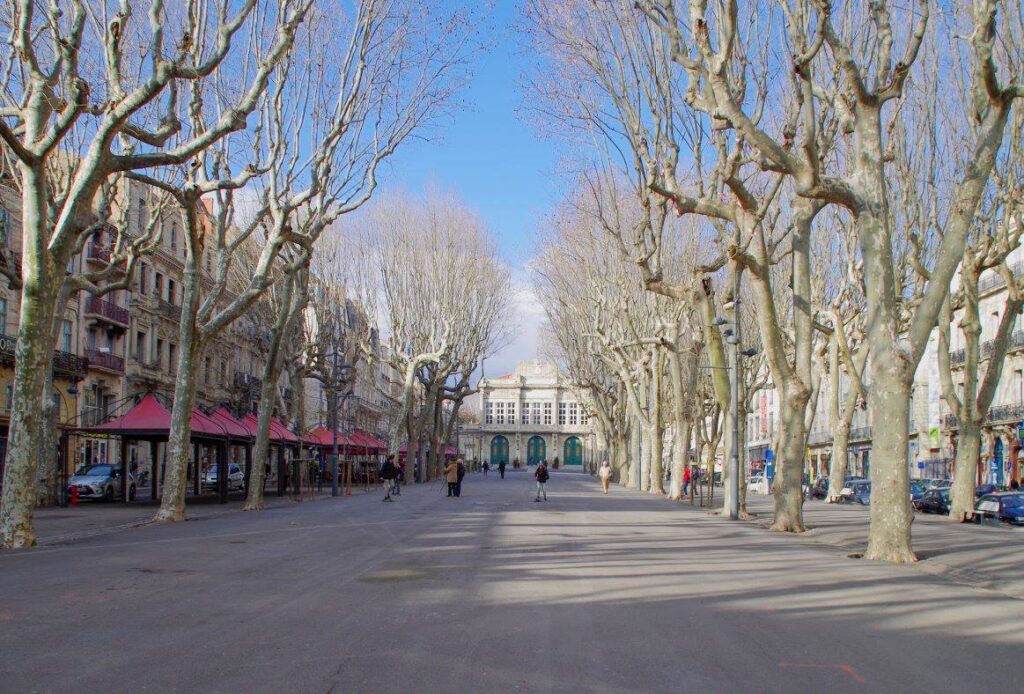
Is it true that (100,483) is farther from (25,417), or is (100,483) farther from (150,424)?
(25,417)

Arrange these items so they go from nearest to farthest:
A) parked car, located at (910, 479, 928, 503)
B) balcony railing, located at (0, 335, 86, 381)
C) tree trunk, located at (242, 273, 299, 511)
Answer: tree trunk, located at (242, 273, 299, 511)
balcony railing, located at (0, 335, 86, 381)
parked car, located at (910, 479, 928, 503)

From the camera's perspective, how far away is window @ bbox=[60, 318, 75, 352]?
39031 millimetres

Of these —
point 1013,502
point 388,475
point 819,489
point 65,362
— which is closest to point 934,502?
point 1013,502

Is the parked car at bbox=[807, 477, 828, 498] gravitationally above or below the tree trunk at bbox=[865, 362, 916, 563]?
below

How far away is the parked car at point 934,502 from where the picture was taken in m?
32.5

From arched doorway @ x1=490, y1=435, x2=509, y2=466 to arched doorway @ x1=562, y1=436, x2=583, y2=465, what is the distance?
7426 millimetres

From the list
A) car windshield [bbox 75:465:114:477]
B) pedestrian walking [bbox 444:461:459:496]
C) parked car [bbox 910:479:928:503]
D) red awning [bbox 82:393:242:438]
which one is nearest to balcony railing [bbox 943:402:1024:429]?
parked car [bbox 910:479:928:503]

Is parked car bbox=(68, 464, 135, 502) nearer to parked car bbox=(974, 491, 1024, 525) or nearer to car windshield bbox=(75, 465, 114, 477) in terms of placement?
car windshield bbox=(75, 465, 114, 477)

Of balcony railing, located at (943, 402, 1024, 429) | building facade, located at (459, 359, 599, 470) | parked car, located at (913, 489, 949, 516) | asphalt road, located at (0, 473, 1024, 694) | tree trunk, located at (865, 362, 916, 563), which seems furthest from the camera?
building facade, located at (459, 359, 599, 470)

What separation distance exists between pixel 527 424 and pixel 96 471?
9218 centimetres

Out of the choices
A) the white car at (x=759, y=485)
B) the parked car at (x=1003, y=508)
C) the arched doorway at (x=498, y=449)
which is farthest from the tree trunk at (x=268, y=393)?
the arched doorway at (x=498, y=449)

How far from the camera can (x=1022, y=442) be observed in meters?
43.1

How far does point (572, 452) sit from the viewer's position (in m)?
124

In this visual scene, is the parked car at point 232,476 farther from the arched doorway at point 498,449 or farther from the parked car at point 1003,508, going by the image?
the arched doorway at point 498,449
